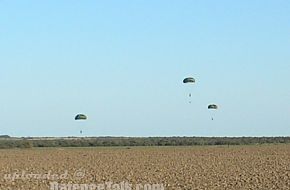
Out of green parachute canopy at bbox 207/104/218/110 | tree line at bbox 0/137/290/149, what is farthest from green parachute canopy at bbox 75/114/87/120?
tree line at bbox 0/137/290/149

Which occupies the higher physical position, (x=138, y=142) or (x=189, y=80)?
(x=138, y=142)

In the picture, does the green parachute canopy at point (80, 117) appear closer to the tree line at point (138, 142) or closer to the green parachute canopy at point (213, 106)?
the green parachute canopy at point (213, 106)

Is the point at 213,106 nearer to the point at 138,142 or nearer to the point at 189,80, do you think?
the point at 189,80

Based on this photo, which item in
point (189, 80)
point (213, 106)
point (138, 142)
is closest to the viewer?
point (189, 80)

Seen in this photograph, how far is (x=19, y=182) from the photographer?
41.5 meters

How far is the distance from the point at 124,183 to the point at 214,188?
5237 mm

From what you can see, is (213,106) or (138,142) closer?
(213,106)

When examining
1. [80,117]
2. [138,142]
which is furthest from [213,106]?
Answer: [138,142]

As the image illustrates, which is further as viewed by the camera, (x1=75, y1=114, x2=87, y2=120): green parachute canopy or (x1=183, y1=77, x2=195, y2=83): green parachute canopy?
(x1=75, y1=114, x2=87, y2=120): green parachute canopy

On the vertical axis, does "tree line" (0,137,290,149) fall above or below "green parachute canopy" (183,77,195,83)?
above

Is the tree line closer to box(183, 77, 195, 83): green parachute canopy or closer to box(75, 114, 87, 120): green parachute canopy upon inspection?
box(75, 114, 87, 120): green parachute canopy

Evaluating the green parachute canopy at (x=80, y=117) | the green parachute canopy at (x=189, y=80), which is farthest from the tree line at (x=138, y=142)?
the green parachute canopy at (x=189, y=80)

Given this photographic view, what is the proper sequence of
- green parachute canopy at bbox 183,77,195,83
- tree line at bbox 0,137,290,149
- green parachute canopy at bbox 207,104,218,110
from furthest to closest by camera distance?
tree line at bbox 0,137,290,149, green parachute canopy at bbox 207,104,218,110, green parachute canopy at bbox 183,77,195,83

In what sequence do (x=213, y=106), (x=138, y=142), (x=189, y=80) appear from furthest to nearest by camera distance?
(x=138, y=142) < (x=213, y=106) < (x=189, y=80)
